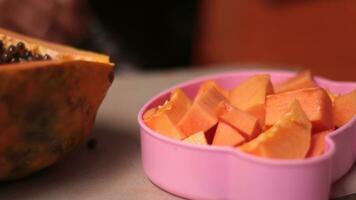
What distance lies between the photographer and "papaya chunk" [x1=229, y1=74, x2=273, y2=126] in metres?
0.56

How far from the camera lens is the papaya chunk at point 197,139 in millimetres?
529

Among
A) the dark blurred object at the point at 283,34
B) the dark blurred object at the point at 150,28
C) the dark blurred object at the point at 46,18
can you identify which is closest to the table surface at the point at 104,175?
the dark blurred object at the point at 46,18

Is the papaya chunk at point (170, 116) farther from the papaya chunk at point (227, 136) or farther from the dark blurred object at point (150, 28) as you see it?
the dark blurred object at point (150, 28)

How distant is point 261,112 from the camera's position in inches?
22.1

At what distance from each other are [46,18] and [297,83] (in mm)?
666

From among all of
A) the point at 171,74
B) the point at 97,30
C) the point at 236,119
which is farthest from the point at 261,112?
the point at 97,30

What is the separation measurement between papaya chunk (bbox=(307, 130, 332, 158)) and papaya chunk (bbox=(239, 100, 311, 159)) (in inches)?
0.5

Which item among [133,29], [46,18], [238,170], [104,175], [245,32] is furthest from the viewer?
[245,32]

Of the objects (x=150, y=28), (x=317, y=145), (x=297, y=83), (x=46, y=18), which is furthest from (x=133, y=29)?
(x=317, y=145)

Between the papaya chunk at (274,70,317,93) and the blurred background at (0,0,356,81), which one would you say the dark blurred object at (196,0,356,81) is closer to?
the blurred background at (0,0,356,81)

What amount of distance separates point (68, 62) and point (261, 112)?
0.63 feet

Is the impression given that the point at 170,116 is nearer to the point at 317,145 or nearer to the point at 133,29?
the point at 317,145

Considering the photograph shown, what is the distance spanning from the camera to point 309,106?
21.6 inches

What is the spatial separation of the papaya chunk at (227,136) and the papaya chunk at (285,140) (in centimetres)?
1
